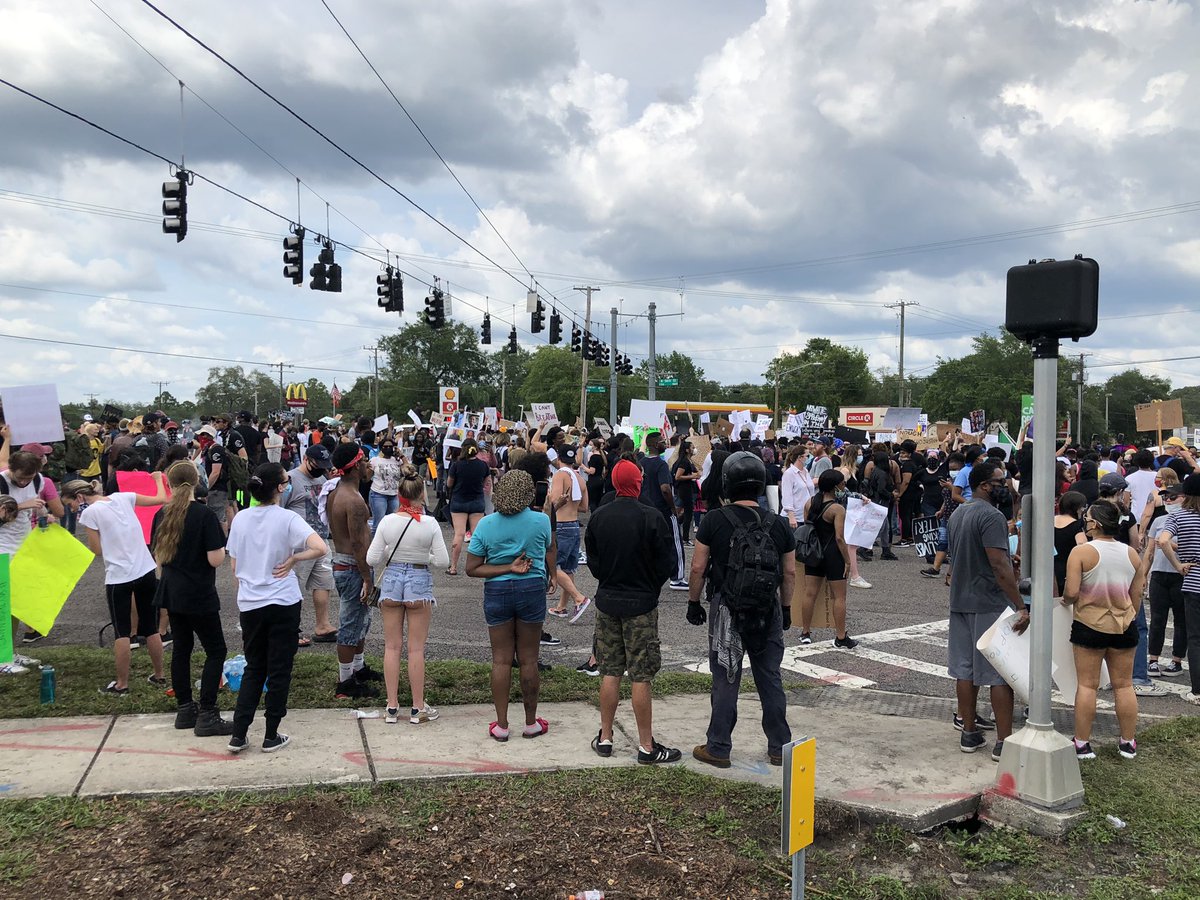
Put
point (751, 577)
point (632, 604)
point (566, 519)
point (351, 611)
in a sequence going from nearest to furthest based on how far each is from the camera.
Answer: point (751, 577) → point (632, 604) → point (351, 611) → point (566, 519)

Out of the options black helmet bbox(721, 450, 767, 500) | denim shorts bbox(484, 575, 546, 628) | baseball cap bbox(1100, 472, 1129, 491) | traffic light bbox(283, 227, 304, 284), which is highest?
traffic light bbox(283, 227, 304, 284)

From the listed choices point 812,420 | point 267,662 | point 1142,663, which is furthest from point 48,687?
point 812,420

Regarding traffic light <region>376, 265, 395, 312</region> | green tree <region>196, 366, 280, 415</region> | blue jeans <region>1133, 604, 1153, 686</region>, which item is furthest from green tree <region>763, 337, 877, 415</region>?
blue jeans <region>1133, 604, 1153, 686</region>

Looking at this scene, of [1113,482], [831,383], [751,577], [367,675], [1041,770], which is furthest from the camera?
[831,383]

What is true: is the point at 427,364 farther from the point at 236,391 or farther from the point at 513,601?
the point at 513,601

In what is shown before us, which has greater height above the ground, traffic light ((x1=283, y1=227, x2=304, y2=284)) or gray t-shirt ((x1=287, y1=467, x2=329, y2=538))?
Answer: traffic light ((x1=283, y1=227, x2=304, y2=284))

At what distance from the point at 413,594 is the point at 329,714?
108 cm

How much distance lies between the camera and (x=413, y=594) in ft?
20.8

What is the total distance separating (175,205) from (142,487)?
8.59m

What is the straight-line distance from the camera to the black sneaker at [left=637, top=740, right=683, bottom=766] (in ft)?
18.3

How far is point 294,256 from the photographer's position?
62.2ft

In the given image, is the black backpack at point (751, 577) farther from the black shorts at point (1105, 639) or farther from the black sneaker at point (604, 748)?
the black shorts at point (1105, 639)

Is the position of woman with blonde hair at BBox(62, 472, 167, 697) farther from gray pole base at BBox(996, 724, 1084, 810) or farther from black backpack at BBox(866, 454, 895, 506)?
black backpack at BBox(866, 454, 895, 506)

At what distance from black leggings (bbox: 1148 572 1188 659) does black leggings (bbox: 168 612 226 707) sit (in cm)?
767
